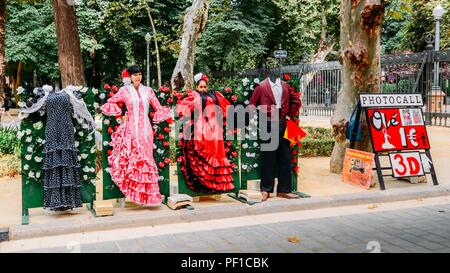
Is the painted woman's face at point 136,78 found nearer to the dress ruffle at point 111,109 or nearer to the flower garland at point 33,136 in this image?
the dress ruffle at point 111,109

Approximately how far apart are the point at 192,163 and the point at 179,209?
682 mm

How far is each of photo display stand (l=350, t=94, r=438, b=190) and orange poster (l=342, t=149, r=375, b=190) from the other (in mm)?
142

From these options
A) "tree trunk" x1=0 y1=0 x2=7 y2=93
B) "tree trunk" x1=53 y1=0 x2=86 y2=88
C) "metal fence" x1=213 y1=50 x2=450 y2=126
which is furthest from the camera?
"metal fence" x1=213 y1=50 x2=450 y2=126

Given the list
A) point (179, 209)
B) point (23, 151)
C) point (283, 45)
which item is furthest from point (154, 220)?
point (283, 45)

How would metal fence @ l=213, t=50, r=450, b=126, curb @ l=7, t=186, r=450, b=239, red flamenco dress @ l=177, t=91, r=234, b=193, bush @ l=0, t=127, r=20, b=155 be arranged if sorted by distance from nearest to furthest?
curb @ l=7, t=186, r=450, b=239 → red flamenco dress @ l=177, t=91, r=234, b=193 → bush @ l=0, t=127, r=20, b=155 → metal fence @ l=213, t=50, r=450, b=126

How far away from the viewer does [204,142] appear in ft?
24.0

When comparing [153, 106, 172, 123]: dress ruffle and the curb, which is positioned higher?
[153, 106, 172, 123]: dress ruffle

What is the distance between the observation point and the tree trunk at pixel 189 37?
51.9 feet

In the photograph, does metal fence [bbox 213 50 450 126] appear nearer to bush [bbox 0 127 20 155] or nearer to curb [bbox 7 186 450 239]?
bush [bbox 0 127 20 155]

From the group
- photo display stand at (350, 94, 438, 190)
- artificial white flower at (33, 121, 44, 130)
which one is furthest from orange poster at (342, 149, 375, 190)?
artificial white flower at (33, 121, 44, 130)

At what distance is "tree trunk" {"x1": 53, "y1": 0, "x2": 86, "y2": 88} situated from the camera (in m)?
10.2

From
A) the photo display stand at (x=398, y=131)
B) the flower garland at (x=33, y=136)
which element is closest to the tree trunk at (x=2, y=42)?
the flower garland at (x=33, y=136)

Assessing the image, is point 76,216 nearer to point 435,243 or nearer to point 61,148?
point 61,148

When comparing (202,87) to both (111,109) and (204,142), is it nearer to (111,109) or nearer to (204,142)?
(204,142)
